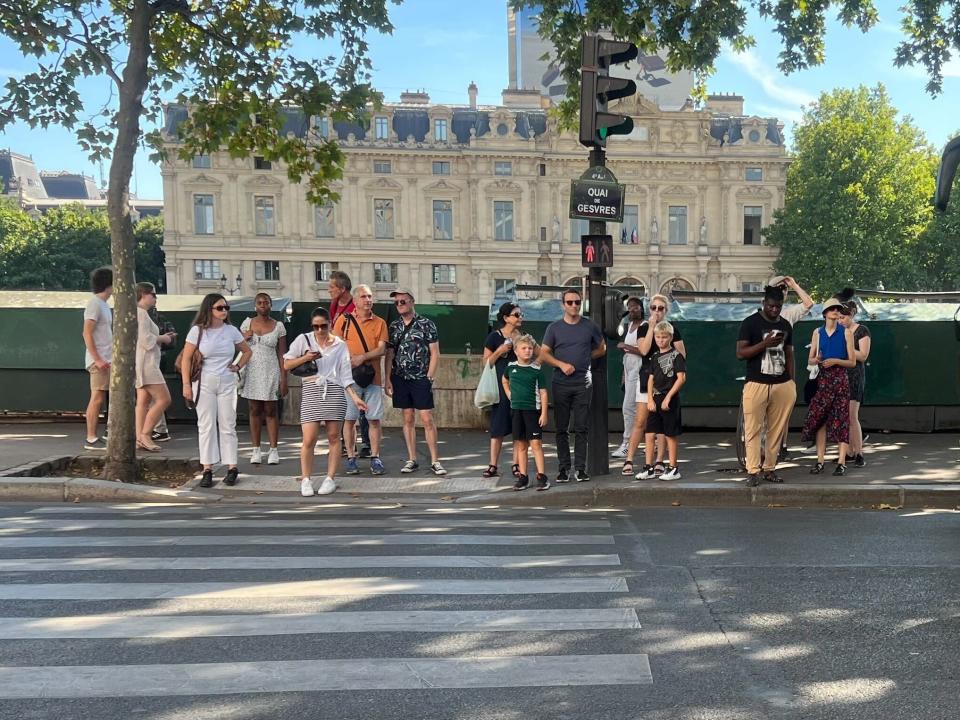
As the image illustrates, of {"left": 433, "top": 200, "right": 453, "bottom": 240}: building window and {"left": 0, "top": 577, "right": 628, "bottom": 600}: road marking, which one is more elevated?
{"left": 433, "top": 200, "right": 453, "bottom": 240}: building window

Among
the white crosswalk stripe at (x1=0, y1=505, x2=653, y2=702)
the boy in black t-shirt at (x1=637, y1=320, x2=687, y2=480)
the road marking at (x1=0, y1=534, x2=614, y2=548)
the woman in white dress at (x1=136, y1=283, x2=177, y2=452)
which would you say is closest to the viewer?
the white crosswalk stripe at (x1=0, y1=505, x2=653, y2=702)

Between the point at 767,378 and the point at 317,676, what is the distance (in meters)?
6.06

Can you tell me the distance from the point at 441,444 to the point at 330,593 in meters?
6.59

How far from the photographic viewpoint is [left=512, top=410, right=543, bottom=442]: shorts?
8.70m

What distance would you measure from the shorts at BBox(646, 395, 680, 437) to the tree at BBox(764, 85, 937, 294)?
147 ft

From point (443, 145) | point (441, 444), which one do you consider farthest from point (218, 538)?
point (443, 145)

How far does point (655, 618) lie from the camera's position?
472 cm

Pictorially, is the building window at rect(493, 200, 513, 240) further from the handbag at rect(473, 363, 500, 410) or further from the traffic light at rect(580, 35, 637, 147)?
the handbag at rect(473, 363, 500, 410)

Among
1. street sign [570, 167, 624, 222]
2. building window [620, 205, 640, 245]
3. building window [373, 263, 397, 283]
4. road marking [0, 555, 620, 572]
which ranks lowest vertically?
road marking [0, 555, 620, 572]

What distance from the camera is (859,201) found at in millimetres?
50062

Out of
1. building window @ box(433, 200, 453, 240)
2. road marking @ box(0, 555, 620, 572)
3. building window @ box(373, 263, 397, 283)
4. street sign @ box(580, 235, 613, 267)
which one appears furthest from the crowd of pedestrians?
building window @ box(433, 200, 453, 240)

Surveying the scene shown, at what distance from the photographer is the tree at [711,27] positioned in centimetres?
1323

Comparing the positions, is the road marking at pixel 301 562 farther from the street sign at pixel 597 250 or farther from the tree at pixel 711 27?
the tree at pixel 711 27

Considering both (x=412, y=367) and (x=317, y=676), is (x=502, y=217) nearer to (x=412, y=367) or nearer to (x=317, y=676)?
(x=412, y=367)
